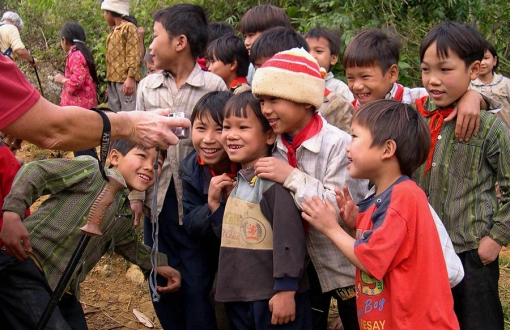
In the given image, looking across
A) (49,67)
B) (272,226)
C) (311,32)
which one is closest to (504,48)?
(311,32)

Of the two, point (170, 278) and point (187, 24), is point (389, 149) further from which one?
point (187, 24)

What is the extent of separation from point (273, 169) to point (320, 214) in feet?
1.01

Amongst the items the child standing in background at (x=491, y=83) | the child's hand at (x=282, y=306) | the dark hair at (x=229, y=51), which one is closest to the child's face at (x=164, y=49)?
Result: the dark hair at (x=229, y=51)

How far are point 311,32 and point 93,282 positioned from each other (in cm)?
279

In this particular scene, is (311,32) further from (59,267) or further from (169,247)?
(59,267)

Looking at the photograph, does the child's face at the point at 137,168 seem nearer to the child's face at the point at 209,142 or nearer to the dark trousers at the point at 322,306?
the child's face at the point at 209,142

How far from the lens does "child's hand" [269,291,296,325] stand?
2.70m

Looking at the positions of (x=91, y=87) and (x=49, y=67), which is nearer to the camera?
(x=91, y=87)

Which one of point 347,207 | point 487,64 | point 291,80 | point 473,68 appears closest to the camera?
point 347,207

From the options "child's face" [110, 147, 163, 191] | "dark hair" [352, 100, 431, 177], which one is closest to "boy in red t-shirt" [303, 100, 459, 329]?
"dark hair" [352, 100, 431, 177]

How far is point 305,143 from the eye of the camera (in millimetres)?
2787

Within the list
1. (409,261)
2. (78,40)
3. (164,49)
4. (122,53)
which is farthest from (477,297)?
(78,40)

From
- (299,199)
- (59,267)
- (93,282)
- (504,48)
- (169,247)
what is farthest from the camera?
(504,48)

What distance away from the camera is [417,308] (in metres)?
2.29
